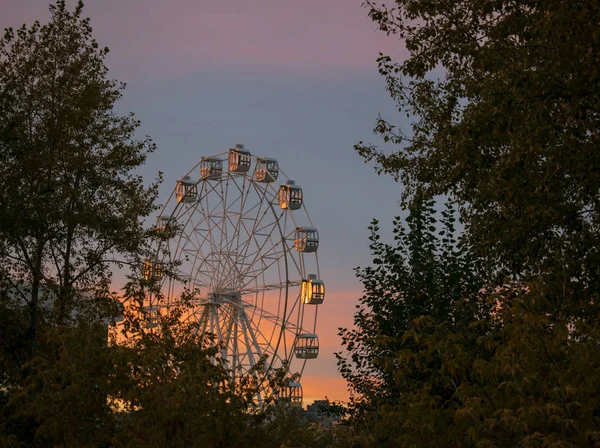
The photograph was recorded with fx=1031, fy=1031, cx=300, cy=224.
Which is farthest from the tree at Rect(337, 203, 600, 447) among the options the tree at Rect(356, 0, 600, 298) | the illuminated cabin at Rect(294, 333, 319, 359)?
the illuminated cabin at Rect(294, 333, 319, 359)

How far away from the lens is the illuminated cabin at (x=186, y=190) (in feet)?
125

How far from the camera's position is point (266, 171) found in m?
36.2

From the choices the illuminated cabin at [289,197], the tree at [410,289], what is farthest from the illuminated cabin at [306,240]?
the tree at [410,289]

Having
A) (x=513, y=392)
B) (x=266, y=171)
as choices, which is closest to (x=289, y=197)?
(x=266, y=171)

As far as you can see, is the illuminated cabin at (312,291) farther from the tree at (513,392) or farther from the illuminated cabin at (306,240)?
the tree at (513,392)

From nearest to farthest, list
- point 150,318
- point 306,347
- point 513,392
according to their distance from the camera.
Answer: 1. point 513,392
2. point 150,318
3. point 306,347

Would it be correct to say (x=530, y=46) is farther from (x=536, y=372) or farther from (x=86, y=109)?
(x=86, y=109)

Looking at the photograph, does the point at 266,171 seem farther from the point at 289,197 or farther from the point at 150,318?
the point at 150,318

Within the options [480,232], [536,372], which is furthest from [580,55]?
[536,372]

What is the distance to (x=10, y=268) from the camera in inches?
843

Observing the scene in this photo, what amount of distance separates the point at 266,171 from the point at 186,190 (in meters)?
3.76

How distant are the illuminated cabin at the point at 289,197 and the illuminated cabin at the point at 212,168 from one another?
315 centimetres

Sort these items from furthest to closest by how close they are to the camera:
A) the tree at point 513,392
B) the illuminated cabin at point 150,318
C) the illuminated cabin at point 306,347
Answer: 1. the illuminated cabin at point 306,347
2. the illuminated cabin at point 150,318
3. the tree at point 513,392

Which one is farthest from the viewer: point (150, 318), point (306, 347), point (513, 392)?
point (306, 347)
